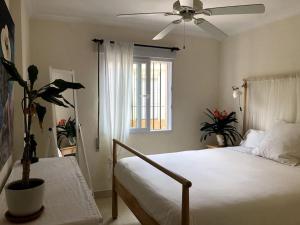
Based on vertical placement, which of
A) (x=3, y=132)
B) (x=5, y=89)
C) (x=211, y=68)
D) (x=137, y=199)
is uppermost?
(x=211, y=68)

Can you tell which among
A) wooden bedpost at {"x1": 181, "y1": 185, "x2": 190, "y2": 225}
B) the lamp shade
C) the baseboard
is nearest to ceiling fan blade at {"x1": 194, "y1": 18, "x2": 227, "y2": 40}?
the lamp shade

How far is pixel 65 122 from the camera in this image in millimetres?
3125

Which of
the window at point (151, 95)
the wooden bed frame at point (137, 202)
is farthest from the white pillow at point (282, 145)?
the window at point (151, 95)

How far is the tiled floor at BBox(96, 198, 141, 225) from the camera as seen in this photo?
2783 mm

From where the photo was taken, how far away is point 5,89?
1.50m

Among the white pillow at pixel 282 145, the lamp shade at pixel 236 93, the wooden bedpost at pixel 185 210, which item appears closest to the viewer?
the wooden bedpost at pixel 185 210

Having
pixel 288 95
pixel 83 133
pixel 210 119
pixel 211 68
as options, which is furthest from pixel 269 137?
pixel 83 133

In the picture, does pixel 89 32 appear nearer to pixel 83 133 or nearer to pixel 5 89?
pixel 83 133

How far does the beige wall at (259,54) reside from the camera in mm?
3045

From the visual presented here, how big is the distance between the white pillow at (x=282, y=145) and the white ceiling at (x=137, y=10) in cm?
136

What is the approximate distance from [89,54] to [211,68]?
2.03 meters

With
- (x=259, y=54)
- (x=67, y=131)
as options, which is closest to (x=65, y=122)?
(x=67, y=131)

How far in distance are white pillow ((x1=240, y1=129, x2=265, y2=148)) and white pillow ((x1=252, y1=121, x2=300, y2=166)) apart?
0.73ft

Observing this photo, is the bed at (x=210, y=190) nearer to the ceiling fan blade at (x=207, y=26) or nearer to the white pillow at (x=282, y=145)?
the white pillow at (x=282, y=145)
